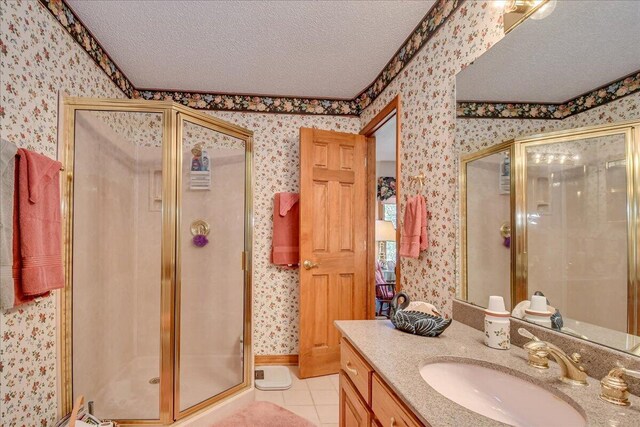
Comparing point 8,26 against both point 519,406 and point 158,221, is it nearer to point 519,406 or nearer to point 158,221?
point 158,221


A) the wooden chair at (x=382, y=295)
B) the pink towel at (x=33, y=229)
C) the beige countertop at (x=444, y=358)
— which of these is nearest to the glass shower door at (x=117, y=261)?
the pink towel at (x=33, y=229)

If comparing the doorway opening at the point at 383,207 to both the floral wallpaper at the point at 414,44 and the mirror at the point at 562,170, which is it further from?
the mirror at the point at 562,170

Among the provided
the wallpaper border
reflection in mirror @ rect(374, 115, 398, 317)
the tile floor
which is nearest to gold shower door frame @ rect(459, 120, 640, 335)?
the wallpaper border

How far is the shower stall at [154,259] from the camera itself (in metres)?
2.02

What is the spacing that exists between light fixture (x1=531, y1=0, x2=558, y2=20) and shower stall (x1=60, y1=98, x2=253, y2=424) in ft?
5.95

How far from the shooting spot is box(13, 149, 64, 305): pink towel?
147 centimetres

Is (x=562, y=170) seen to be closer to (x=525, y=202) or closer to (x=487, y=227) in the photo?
(x=525, y=202)

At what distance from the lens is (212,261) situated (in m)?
2.74

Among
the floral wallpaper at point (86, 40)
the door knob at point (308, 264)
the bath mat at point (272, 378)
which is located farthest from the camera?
the door knob at point (308, 264)

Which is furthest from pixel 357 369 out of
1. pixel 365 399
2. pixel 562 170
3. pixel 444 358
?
pixel 562 170

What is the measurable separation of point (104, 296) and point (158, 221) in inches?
29.3

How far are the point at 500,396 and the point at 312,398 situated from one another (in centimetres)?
179

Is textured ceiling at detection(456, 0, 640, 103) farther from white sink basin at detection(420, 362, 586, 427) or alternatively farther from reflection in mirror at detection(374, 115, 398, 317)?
reflection in mirror at detection(374, 115, 398, 317)

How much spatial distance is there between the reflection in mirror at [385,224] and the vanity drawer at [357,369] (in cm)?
324
